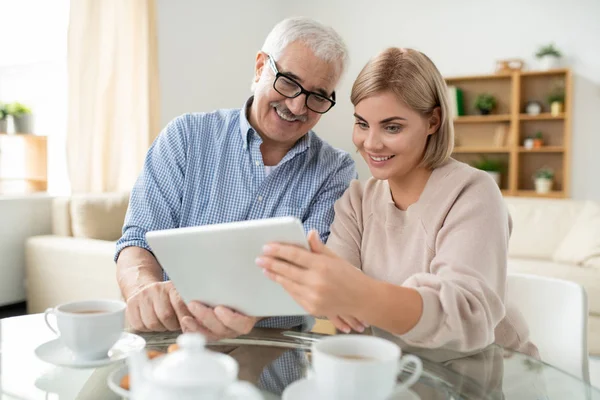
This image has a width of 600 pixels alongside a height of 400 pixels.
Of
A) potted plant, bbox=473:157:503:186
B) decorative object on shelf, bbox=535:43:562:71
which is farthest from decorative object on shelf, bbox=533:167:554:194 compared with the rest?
decorative object on shelf, bbox=535:43:562:71

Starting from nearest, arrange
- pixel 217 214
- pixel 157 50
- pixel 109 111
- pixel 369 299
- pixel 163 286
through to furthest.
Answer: pixel 369 299, pixel 163 286, pixel 217 214, pixel 109 111, pixel 157 50

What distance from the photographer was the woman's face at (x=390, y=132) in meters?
1.25

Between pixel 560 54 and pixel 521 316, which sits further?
pixel 560 54

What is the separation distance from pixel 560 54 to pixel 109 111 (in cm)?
405

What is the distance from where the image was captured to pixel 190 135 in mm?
1706

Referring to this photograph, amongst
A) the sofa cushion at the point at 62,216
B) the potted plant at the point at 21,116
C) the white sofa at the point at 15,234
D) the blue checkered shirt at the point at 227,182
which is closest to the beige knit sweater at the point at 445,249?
the blue checkered shirt at the point at 227,182

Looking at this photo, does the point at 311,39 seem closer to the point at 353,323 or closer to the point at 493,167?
the point at 353,323

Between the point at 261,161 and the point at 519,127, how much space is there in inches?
179

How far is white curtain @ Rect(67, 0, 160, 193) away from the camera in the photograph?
4.07 m

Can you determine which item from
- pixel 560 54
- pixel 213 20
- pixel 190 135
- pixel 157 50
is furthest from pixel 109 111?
pixel 560 54

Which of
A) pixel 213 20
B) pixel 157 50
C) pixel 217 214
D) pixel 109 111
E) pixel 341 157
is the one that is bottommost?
pixel 217 214

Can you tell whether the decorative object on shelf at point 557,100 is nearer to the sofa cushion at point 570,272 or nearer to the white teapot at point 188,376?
the sofa cushion at point 570,272

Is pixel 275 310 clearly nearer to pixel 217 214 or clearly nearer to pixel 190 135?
pixel 217 214

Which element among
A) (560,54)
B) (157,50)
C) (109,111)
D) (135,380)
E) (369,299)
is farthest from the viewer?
(560,54)
